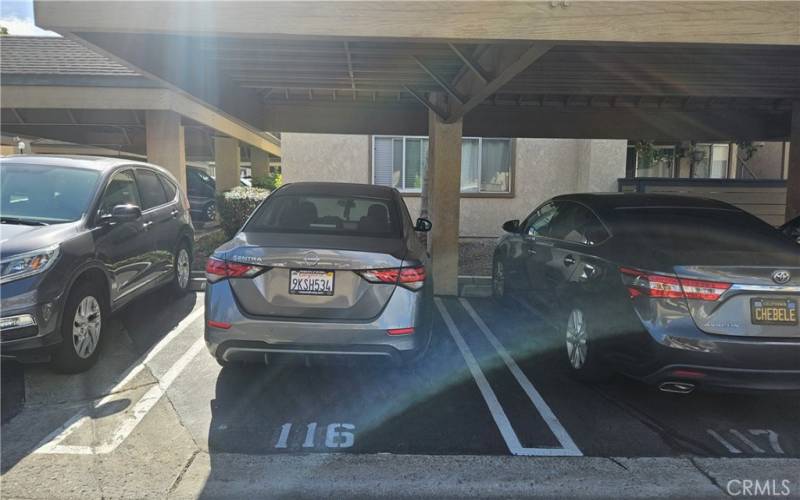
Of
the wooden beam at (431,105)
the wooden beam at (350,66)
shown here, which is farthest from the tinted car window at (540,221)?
the wooden beam at (350,66)

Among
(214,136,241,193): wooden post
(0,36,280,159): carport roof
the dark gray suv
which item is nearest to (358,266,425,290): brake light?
the dark gray suv

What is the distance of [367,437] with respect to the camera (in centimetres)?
361

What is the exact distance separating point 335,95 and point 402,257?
5.91m

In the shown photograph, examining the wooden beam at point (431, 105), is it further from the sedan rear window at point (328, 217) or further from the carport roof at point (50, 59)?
the carport roof at point (50, 59)

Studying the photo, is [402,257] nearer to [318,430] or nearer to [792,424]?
[318,430]

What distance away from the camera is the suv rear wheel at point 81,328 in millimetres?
4238

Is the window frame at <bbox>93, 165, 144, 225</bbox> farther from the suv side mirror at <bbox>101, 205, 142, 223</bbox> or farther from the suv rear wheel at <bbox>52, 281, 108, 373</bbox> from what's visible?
the suv rear wheel at <bbox>52, 281, 108, 373</bbox>

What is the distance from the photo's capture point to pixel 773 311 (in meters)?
3.44

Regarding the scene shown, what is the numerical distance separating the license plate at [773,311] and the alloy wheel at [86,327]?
497 centimetres

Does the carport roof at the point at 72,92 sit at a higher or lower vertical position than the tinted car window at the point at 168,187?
higher

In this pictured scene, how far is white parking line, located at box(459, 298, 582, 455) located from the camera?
142 inches

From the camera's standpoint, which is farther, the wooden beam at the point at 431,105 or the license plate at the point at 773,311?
the wooden beam at the point at 431,105

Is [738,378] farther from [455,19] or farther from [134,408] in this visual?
[134,408]

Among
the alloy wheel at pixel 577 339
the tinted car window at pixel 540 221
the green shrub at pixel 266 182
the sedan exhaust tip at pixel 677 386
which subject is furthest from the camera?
the green shrub at pixel 266 182
